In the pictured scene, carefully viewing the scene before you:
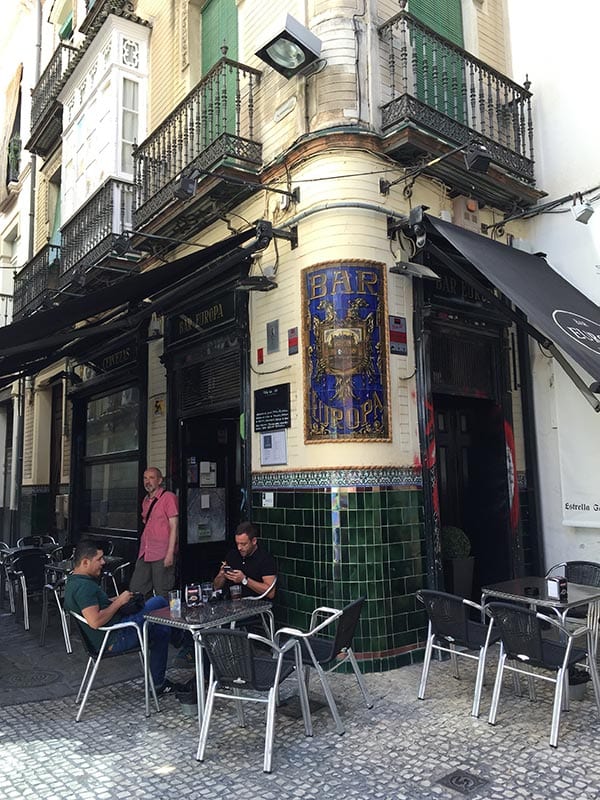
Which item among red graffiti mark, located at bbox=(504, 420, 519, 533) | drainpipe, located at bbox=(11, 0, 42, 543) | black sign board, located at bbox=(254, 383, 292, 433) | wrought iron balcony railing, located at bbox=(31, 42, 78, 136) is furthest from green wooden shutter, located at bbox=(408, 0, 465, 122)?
drainpipe, located at bbox=(11, 0, 42, 543)

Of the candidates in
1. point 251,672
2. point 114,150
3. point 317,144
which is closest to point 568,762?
point 251,672

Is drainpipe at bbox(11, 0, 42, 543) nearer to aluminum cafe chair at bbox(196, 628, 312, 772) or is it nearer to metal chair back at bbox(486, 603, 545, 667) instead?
aluminum cafe chair at bbox(196, 628, 312, 772)

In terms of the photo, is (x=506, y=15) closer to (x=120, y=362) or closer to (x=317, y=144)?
(x=317, y=144)

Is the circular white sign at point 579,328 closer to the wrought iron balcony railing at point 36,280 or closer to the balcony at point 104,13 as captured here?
the balcony at point 104,13

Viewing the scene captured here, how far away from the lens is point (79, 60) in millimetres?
11062

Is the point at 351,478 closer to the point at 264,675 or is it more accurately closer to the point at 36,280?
the point at 264,675

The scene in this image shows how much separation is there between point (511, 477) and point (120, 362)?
21.2ft

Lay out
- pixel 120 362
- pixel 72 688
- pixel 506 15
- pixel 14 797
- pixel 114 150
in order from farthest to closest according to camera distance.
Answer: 1. pixel 120 362
2. pixel 114 150
3. pixel 506 15
4. pixel 72 688
5. pixel 14 797

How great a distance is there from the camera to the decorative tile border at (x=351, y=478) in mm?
6199

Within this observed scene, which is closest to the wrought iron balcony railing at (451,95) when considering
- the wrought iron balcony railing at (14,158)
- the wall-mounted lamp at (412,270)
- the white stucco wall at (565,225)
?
the white stucco wall at (565,225)

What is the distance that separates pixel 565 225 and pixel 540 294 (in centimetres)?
196

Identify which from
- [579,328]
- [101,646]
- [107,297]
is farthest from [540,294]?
[101,646]

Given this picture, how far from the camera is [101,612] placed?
5.12 meters

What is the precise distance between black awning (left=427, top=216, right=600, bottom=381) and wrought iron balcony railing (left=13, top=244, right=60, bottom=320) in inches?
330
